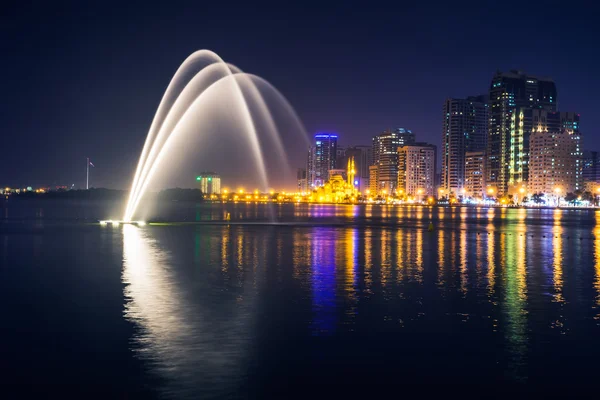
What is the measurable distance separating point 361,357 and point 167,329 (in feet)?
18.9

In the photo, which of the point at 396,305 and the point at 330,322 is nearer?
the point at 330,322

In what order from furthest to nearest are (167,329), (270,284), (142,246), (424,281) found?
(142,246) → (424,281) → (270,284) → (167,329)

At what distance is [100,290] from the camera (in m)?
23.0

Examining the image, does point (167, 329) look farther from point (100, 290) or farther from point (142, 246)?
point (142, 246)

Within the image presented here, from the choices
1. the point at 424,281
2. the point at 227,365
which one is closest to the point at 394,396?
the point at 227,365

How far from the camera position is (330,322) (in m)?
17.6

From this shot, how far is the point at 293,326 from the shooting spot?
1705cm

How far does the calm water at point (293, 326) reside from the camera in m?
12.3

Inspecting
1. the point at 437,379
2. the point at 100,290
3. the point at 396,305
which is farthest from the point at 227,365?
the point at 100,290

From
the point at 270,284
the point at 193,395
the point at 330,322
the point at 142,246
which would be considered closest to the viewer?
the point at 193,395

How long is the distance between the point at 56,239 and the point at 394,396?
42.8 metres

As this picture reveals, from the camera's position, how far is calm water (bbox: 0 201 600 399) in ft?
40.4

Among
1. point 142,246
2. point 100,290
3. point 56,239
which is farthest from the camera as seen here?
point 56,239

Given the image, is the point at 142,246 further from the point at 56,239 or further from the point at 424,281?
the point at 424,281
